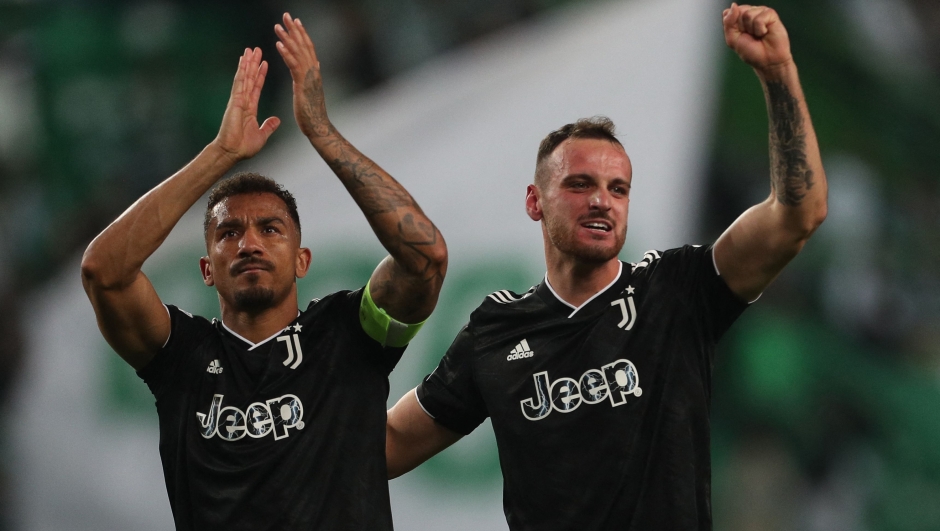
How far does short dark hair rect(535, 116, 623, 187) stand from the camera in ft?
11.0

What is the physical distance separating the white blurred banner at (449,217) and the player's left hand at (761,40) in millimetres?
3427

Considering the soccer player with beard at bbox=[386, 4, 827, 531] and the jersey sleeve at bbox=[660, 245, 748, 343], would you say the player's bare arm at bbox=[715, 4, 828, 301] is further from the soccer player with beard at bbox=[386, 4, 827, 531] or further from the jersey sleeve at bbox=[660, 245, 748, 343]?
the jersey sleeve at bbox=[660, 245, 748, 343]

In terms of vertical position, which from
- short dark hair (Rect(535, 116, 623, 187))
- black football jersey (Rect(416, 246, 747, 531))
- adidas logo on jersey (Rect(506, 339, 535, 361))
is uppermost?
short dark hair (Rect(535, 116, 623, 187))

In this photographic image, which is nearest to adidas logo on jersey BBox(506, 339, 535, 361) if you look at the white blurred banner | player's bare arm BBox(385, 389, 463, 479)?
player's bare arm BBox(385, 389, 463, 479)

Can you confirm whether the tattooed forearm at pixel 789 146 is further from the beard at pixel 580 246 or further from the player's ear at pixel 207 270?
the player's ear at pixel 207 270

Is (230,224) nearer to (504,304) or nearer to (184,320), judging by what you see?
(184,320)

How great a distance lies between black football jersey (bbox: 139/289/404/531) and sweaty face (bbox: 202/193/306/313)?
130 mm

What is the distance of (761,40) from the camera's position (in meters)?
2.90

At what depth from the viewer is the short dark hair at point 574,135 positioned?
3.34 meters

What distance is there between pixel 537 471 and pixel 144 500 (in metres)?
4.18

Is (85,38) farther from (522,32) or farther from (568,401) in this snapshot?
(568,401)

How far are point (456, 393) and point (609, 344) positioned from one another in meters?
0.56

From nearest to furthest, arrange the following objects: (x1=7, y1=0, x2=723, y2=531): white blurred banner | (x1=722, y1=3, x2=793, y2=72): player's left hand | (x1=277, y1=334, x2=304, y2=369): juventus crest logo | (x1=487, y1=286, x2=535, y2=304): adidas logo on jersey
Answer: (x1=722, y1=3, x2=793, y2=72): player's left hand, (x1=277, y1=334, x2=304, y2=369): juventus crest logo, (x1=487, y1=286, x2=535, y2=304): adidas logo on jersey, (x1=7, y1=0, x2=723, y2=531): white blurred banner

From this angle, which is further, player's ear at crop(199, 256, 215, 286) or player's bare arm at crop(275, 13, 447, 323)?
player's ear at crop(199, 256, 215, 286)
